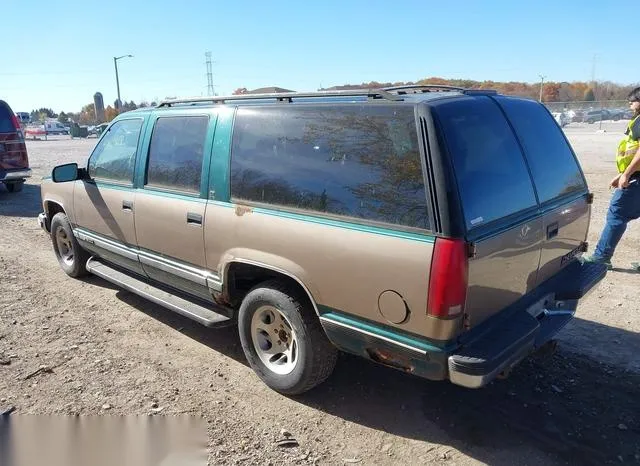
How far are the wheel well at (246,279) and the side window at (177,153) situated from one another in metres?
0.71

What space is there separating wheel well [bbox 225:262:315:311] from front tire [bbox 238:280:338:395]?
0.14ft

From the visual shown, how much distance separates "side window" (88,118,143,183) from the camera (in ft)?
15.0

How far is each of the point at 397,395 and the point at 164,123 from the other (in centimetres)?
290

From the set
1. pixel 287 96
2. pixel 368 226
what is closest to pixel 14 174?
pixel 287 96

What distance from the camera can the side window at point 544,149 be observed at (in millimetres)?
3256

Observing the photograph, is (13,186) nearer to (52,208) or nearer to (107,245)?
(52,208)

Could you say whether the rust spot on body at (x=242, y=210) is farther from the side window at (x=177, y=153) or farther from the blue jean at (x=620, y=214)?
the blue jean at (x=620, y=214)

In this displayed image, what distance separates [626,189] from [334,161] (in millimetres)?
4022

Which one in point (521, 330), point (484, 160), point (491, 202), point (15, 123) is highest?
point (15, 123)

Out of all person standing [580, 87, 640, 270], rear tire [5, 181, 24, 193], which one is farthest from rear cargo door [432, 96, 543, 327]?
rear tire [5, 181, 24, 193]

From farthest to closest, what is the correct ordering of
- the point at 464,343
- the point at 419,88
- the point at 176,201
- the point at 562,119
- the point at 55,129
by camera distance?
the point at 55,129 < the point at 562,119 < the point at 176,201 < the point at 419,88 < the point at 464,343

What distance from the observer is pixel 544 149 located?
3453 mm

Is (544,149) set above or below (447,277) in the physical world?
above

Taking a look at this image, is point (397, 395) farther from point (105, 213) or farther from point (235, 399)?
point (105, 213)
